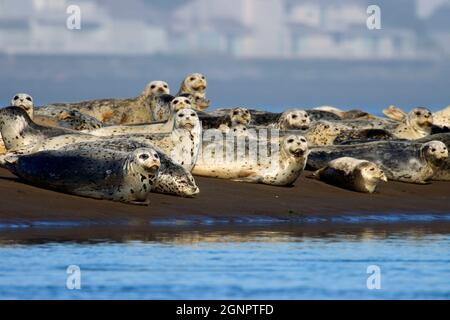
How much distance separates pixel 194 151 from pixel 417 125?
6.56 meters

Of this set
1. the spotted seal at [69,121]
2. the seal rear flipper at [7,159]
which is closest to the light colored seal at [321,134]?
the spotted seal at [69,121]

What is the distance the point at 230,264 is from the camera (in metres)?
12.0

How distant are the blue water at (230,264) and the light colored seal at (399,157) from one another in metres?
4.95

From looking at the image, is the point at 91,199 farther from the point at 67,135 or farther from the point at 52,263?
the point at 52,263

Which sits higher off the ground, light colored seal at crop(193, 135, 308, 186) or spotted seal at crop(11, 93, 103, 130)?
spotted seal at crop(11, 93, 103, 130)

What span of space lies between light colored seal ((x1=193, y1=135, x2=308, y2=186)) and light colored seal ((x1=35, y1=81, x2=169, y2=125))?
17.7 ft

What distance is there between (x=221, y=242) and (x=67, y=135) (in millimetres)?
4749

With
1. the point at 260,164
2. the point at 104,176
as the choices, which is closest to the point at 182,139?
the point at 260,164

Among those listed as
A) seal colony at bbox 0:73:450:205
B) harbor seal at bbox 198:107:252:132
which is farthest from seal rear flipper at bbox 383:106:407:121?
harbor seal at bbox 198:107:252:132

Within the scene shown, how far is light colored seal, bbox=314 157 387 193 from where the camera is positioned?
18062 mm

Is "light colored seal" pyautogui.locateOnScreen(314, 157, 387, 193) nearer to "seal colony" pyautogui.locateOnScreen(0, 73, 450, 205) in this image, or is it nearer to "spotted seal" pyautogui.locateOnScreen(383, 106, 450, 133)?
"seal colony" pyautogui.locateOnScreen(0, 73, 450, 205)

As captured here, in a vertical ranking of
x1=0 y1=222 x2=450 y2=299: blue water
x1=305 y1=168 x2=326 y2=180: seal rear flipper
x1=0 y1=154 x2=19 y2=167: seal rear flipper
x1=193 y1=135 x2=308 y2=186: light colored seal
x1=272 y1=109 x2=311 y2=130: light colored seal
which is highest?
x1=272 y1=109 x2=311 y2=130: light colored seal

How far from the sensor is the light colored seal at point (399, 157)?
777 inches

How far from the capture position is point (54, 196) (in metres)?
15.3
